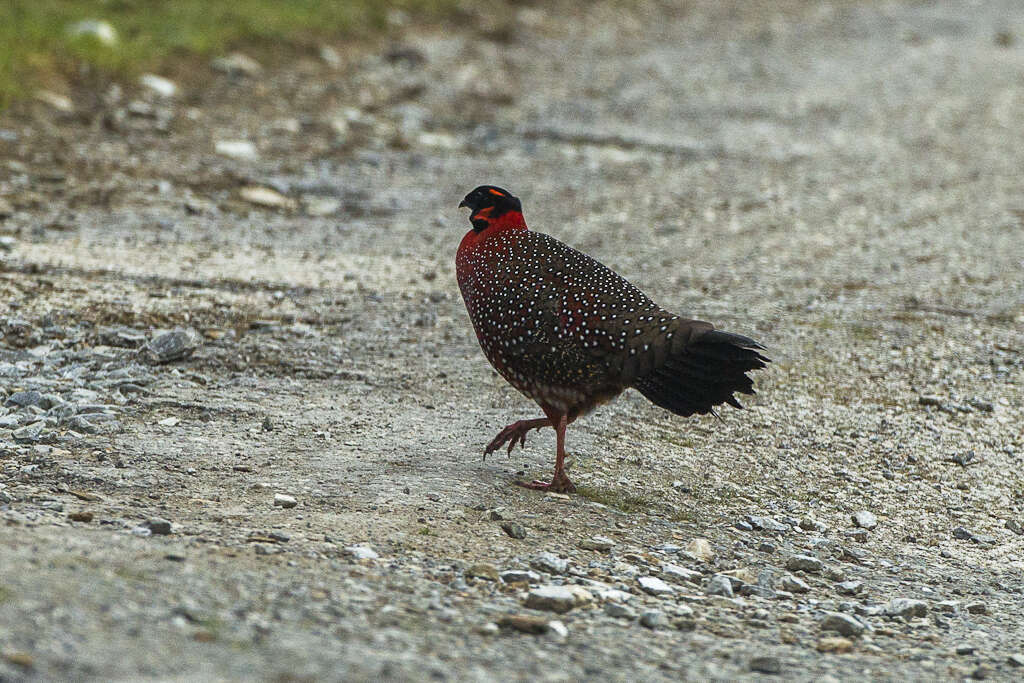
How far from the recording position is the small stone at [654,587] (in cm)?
Result: 409

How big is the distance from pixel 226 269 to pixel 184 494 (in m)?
3.01

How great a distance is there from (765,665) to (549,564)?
0.82m

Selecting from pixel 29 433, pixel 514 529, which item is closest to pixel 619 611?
pixel 514 529

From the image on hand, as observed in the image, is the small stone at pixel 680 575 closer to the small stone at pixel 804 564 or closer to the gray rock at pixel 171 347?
the small stone at pixel 804 564

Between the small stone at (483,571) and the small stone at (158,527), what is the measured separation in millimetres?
948

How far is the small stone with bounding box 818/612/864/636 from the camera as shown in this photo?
13.1ft

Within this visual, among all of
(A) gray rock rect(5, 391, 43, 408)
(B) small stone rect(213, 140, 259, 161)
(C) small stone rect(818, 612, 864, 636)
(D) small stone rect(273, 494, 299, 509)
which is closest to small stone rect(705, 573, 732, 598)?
(C) small stone rect(818, 612, 864, 636)

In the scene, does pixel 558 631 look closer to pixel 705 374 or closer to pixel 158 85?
pixel 705 374

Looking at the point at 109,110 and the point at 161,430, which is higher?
the point at 109,110

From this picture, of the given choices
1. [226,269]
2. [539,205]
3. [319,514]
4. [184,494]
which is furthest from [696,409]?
[539,205]

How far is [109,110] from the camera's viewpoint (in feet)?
30.9

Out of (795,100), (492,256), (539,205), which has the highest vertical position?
(795,100)

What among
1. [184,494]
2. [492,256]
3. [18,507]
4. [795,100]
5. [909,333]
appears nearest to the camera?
[18,507]

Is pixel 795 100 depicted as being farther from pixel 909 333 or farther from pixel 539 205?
pixel 909 333
